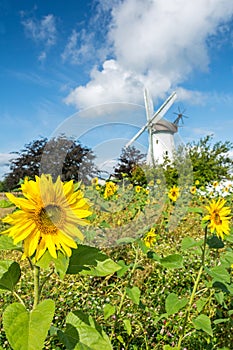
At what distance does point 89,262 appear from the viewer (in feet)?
3.00

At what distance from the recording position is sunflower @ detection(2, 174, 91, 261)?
83cm

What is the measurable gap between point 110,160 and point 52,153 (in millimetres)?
465

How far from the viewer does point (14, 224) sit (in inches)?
33.0

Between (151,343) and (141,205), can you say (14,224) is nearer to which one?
(151,343)

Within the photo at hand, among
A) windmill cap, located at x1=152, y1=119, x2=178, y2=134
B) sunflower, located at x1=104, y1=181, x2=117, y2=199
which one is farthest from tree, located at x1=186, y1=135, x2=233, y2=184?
sunflower, located at x1=104, y1=181, x2=117, y2=199

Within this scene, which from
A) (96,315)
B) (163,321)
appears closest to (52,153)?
(96,315)

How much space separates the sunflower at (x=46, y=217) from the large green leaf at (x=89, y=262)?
80 mm

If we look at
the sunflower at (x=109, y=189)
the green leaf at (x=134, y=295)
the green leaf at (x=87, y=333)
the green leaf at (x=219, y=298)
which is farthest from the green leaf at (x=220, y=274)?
the sunflower at (x=109, y=189)

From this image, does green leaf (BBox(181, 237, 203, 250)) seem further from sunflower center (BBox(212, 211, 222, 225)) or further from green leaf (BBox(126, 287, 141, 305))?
green leaf (BBox(126, 287, 141, 305))

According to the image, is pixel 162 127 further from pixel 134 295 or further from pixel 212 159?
pixel 134 295

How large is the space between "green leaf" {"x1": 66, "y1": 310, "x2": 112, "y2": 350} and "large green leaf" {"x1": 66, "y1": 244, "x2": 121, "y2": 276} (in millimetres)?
139

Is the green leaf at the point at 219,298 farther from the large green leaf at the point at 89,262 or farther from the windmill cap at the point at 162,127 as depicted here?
the windmill cap at the point at 162,127

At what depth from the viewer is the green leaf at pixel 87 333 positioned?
912mm

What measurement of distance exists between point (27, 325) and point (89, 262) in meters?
0.20
